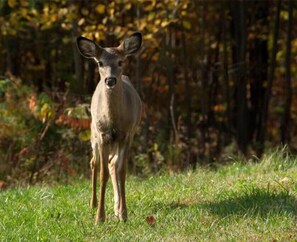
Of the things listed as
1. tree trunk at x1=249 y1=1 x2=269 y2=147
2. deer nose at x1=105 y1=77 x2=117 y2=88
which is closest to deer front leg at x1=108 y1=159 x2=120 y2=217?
deer nose at x1=105 y1=77 x2=117 y2=88

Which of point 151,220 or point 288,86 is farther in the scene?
point 288,86

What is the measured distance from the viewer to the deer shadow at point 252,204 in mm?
7902

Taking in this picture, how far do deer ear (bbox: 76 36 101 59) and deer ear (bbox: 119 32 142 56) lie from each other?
1.06 feet

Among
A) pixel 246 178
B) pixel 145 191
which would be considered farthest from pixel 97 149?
pixel 246 178

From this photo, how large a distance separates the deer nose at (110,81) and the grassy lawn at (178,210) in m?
1.24

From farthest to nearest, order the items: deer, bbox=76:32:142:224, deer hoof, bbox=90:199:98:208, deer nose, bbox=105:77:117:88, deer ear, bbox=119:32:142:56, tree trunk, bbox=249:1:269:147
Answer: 1. tree trunk, bbox=249:1:269:147
2. deer hoof, bbox=90:199:98:208
3. deer ear, bbox=119:32:142:56
4. deer, bbox=76:32:142:224
5. deer nose, bbox=105:77:117:88

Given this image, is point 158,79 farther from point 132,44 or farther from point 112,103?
point 112,103

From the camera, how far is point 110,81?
8062mm

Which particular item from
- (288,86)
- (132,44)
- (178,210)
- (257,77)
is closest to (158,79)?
(257,77)

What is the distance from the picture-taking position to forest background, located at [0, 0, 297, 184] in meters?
14.3

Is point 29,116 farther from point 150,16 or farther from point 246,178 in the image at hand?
point 246,178

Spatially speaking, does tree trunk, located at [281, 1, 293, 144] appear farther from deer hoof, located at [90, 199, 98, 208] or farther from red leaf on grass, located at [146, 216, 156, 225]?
red leaf on grass, located at [146, 216, 156, 225]

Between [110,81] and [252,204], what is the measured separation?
1.75 m

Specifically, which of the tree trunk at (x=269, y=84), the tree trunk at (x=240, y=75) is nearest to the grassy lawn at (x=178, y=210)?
the tree trunk at (x=269, y=84)
